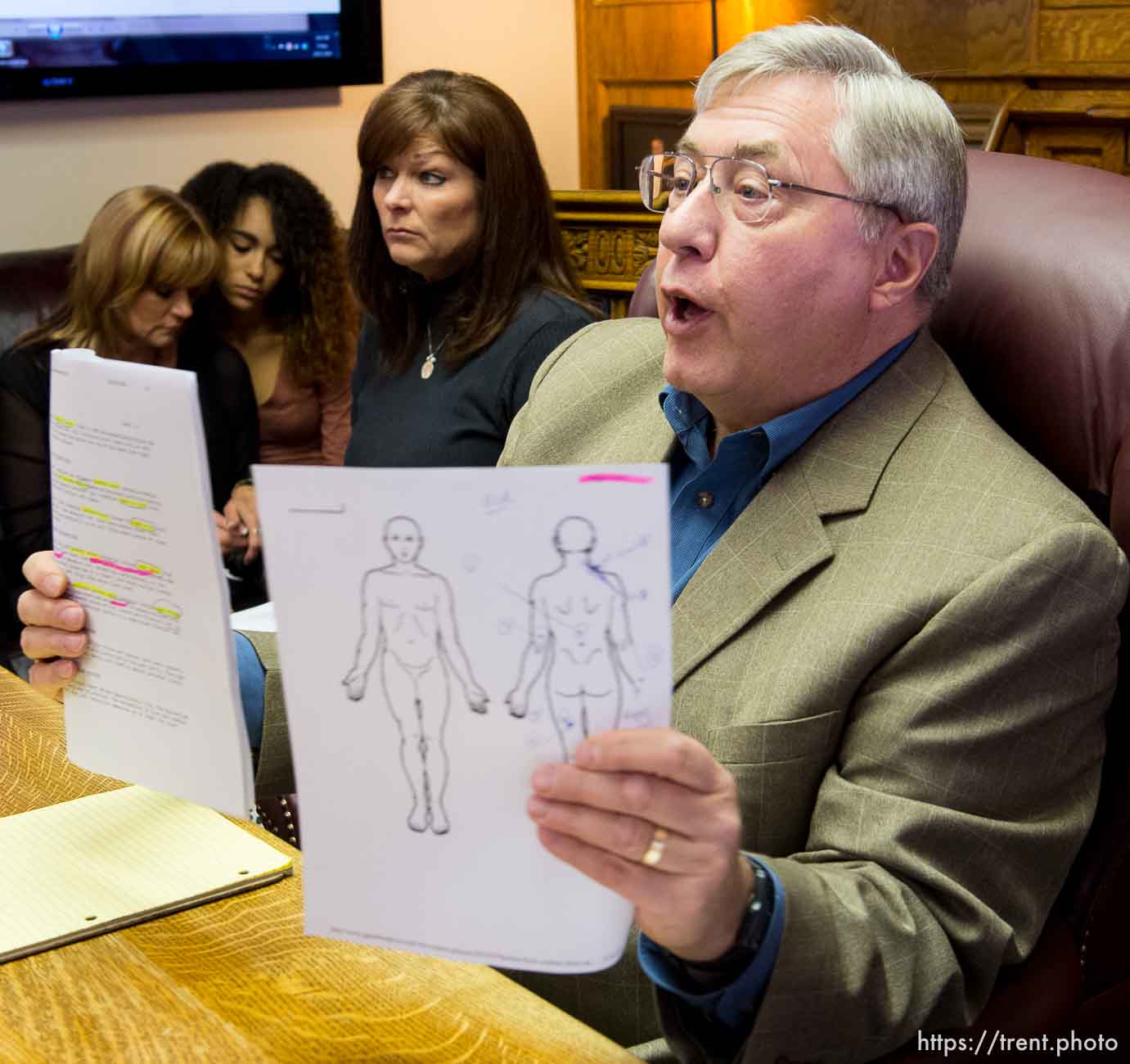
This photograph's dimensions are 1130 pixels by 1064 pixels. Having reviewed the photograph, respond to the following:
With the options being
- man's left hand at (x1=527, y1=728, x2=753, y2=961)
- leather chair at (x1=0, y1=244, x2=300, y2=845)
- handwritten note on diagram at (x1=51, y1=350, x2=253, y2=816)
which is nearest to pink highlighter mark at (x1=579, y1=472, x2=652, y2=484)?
man's left hand at (x1=527, y1=728, x2=753, y2=961)

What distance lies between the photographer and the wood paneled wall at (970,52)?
3.13 m

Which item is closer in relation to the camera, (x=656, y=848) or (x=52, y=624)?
(x=656, y=848)

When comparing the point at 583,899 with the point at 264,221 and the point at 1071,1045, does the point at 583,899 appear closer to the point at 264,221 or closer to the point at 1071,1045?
the point at 1071,1045

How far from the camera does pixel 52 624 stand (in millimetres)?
1011

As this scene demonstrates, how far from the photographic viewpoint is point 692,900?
0.78 meters

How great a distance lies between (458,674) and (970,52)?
3.03 m

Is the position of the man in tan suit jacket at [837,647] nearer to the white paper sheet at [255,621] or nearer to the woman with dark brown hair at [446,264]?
the white paper sheet at [255,621]

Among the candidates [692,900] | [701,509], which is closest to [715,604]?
[701,509]

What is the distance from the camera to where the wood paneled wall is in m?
3.13

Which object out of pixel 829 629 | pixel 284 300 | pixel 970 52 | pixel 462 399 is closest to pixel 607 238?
pixel 284 300

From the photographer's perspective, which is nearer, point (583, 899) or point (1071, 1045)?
point (583, 899)

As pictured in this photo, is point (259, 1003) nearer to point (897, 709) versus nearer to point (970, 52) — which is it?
point (897, 709)

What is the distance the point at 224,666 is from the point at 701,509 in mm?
480

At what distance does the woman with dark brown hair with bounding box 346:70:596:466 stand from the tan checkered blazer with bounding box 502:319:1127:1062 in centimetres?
120
